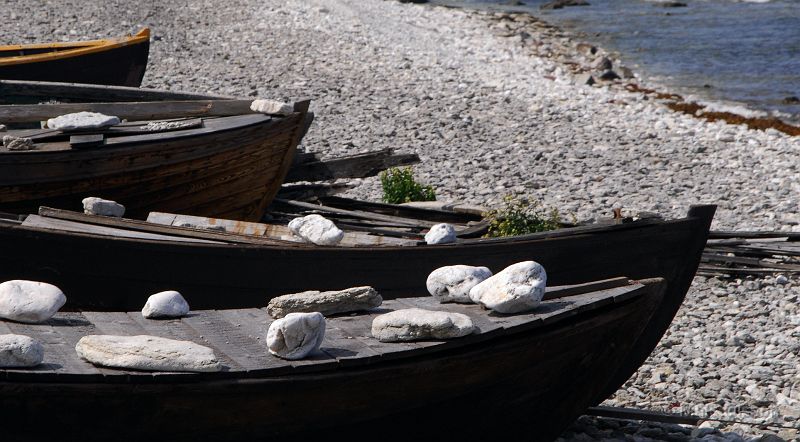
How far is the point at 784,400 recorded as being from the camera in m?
7.87

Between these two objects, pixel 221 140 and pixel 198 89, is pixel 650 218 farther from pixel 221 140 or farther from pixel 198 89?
pixel 198 89

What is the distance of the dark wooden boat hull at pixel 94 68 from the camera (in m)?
15.2

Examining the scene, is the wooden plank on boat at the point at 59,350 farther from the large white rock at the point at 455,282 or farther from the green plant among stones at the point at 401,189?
the green plant among stones at the point at 401,189

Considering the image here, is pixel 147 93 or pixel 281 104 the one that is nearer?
pixel 281 104

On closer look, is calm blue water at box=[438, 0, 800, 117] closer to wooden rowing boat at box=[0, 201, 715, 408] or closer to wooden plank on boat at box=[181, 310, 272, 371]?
wooden rowing boat at box=[0, 201, 715, 408]

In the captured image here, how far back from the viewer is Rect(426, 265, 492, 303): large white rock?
20.1 feet

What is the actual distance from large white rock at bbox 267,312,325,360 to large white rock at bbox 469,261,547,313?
40.3 inches

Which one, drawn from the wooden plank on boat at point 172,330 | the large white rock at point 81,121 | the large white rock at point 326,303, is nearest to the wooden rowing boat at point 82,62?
the large white rock at point 81,121

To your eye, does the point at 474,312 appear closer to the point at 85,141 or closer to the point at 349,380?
the point at 349,380

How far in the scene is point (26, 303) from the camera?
18.6 ft

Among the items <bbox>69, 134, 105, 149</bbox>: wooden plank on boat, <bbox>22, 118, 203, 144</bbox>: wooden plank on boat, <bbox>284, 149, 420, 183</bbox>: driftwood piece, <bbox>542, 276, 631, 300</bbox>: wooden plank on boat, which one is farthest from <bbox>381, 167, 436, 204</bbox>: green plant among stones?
<bbox>542, 276, 631, 300</bbox>: wooden plank on boat

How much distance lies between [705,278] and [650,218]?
3739 mm

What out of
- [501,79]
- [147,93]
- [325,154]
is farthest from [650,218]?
[501,79]

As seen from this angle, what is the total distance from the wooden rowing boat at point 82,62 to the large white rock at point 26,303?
10.1 m
